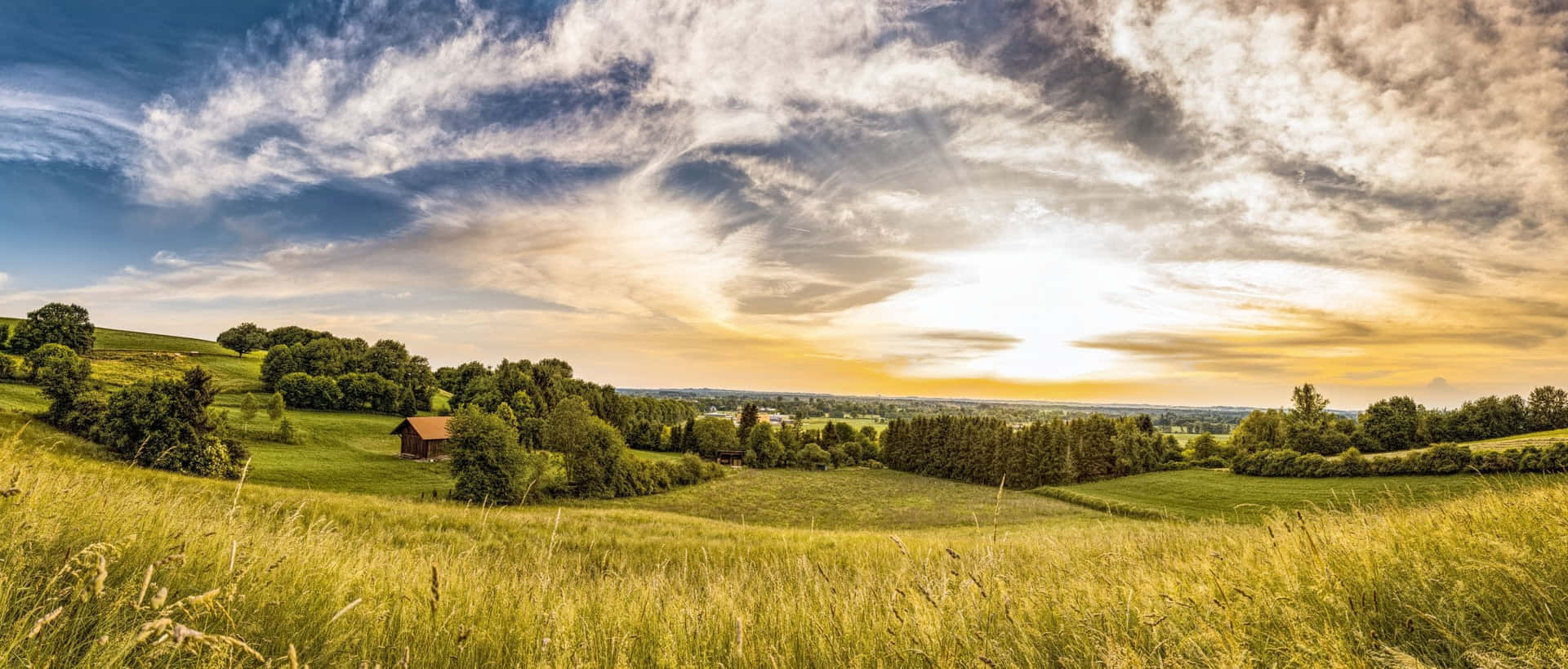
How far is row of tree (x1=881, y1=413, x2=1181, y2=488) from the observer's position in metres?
80.7

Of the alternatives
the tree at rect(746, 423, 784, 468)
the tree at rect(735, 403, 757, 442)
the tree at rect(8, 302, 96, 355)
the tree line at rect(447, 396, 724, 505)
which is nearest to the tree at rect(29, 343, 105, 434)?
the tree line at rect(447, 396, 724, 505)

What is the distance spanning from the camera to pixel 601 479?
61.2m

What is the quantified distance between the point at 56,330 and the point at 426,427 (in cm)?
5191

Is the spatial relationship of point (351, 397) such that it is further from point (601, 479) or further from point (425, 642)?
point (425, 642)

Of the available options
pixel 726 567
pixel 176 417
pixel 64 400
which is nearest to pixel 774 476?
pixel 176 417

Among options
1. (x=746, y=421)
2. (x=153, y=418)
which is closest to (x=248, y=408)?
(x=153, y=418)

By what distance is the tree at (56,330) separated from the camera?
228ft

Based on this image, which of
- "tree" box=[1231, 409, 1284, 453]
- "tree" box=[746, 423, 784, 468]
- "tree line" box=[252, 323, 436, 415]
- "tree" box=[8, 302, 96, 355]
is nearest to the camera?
"tree" box=[8, 302, 96, 355]

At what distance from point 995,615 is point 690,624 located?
1.88 metres

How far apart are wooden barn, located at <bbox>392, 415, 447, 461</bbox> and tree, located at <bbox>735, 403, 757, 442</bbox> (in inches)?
2217

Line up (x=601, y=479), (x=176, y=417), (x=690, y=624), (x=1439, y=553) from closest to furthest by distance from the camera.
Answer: (x=690, y=624), (x=1439, y=553), (x=176, y=417), (x=601, y=479)

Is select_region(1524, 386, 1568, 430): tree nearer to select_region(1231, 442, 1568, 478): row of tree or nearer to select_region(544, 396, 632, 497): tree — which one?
select_region(1231, 442, 1568, 478): row of tree

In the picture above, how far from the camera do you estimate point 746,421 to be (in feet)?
387

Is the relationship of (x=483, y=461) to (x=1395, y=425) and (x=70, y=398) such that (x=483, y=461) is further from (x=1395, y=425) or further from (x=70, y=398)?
(x=1395, y=425)
